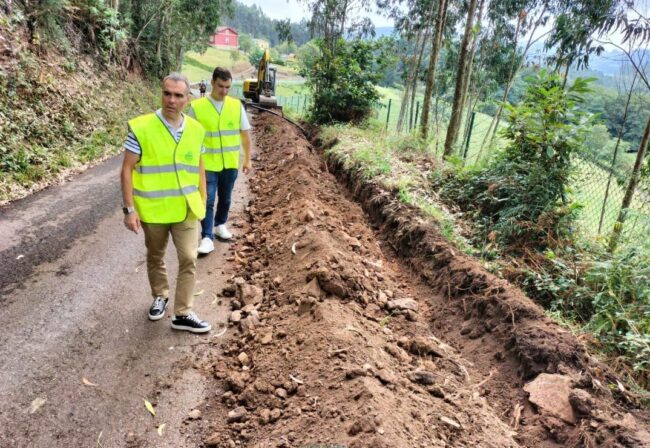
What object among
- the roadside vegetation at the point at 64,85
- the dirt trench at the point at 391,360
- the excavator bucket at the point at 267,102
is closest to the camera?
the dirt trench at the point at 391,360

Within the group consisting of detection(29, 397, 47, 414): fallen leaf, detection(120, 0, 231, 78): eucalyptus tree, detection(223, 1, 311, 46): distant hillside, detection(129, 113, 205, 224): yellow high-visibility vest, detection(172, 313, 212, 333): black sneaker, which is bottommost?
detection(29, 397, 47, 414): fallen leaf

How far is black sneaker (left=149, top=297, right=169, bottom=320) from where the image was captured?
3828 mm

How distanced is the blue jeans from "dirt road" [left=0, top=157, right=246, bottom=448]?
35cm

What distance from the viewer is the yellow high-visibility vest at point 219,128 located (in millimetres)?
4883

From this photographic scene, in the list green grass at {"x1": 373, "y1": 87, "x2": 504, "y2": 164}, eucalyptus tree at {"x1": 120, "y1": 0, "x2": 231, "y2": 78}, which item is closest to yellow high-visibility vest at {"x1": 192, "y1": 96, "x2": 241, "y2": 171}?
green grass at {"x1": 373, "y1": 87, "x2": 504, "y2": 164}

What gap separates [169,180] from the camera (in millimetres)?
3363

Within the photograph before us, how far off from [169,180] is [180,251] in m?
0.59

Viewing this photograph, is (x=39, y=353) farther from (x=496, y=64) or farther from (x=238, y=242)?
(x=496, y=64)

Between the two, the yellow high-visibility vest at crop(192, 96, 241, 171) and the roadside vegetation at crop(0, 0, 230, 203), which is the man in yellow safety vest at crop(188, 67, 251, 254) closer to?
the yellow high-visibility vest at crop(192, 96, 241, 171)

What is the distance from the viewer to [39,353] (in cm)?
328

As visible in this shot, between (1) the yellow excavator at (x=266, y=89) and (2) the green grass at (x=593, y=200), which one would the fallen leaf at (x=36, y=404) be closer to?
(2) the green grass at (x=593, y=200)

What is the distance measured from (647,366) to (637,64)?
6.65 m

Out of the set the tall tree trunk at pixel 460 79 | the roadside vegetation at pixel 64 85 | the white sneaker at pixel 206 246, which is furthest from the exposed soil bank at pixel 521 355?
the roadside vegetation at pixel 64 85

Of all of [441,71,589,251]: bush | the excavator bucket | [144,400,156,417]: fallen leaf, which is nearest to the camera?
[144,400,156,417]: fallen leaf
